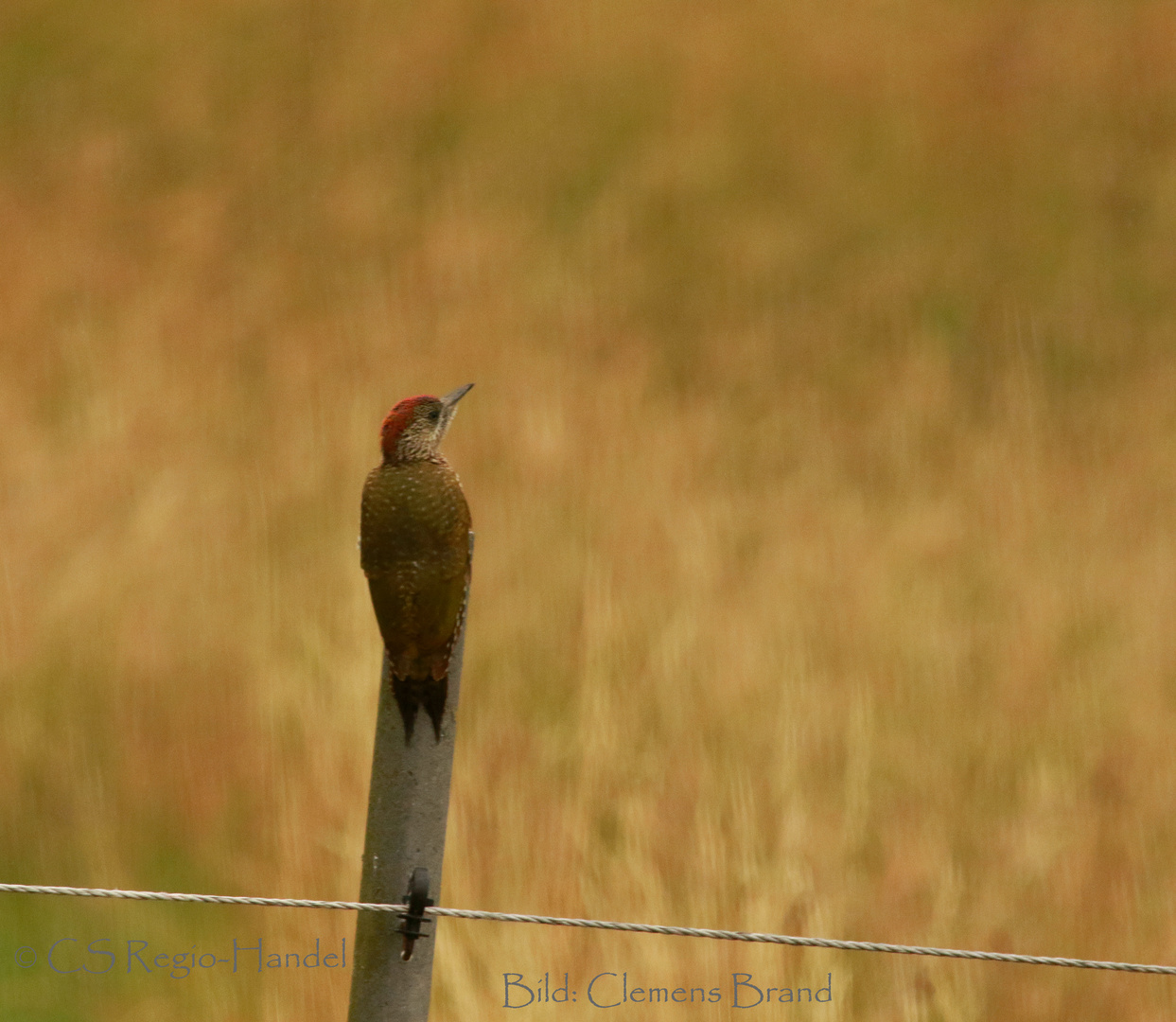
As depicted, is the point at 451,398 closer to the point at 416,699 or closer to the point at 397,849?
the point at 416,699

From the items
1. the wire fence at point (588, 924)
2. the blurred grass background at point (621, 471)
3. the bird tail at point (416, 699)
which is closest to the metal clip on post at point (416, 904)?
the wire fence at point (588, 924)

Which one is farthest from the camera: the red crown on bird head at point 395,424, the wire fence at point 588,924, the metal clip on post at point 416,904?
the red crown on bird head at point 395,424

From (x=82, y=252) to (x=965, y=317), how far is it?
11.7 ft

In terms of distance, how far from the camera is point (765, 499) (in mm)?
4738

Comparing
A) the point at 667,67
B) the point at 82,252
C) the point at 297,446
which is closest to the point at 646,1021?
the point at 297,446

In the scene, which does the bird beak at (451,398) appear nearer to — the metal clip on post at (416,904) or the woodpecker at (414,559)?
the woodpecker at (414,559)

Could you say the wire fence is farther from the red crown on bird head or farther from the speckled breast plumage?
the red crown on bird head

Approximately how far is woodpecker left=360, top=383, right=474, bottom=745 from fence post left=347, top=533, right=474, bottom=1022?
2cm

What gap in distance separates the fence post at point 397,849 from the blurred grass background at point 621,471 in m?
1.29

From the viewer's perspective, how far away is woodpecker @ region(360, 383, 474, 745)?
1.98m

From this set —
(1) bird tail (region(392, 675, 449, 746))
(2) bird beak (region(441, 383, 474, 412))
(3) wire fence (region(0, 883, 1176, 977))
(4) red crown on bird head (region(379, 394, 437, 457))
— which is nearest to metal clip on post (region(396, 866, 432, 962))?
(3) wire fence (region(0, 883, 1176, 977))

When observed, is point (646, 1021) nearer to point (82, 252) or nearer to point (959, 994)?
point (959, 994)

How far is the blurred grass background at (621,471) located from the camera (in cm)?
349

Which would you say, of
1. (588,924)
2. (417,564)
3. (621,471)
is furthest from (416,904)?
(621,471)
